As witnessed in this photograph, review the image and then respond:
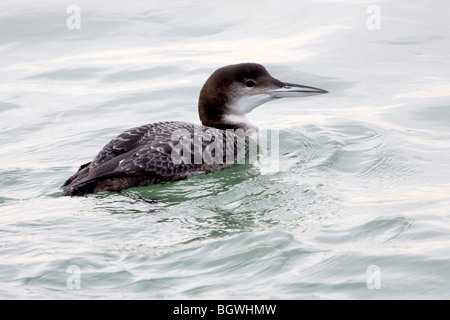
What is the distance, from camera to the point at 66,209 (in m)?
6.18

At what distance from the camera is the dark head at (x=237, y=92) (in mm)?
7457

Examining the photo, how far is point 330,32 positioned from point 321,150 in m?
3.80

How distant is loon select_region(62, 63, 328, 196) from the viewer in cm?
646

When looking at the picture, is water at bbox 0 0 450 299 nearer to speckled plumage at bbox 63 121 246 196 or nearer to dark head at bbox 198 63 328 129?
speckled plumage at bbox 63 121 246 196

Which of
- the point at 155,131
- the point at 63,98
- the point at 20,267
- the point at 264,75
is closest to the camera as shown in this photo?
the point at 20,267

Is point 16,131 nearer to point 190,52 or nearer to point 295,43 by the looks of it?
point 190,52

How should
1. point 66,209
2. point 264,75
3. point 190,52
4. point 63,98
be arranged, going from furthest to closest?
point 190,52
point 63,98
point 264,75
point 66,209

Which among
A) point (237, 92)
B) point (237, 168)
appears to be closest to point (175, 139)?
point (237, 168)

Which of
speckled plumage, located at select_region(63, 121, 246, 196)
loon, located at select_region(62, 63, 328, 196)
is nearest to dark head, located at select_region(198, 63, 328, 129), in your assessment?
loon, located at select_region(62, 63, 328, 196)

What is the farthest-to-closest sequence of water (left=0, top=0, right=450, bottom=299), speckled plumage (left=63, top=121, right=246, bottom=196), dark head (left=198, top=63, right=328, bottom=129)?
1. dark head (left=198, top=63, right=328, bottom=129)
2. speckled plumage (left=63, top=121, right=246, bottom=196)
3. water (left=0, top=0, right=450, bottom=299)

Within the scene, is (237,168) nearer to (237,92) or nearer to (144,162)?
(237,92)
